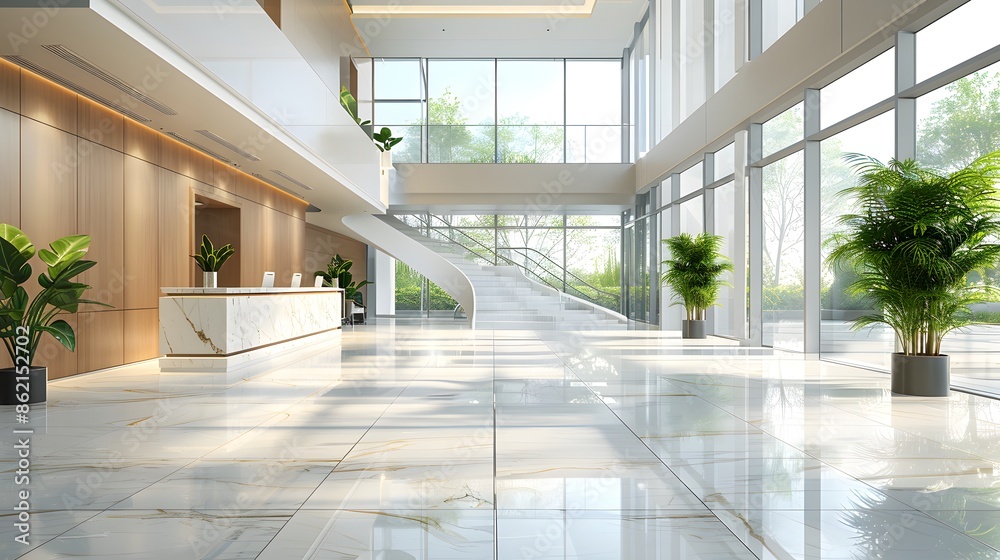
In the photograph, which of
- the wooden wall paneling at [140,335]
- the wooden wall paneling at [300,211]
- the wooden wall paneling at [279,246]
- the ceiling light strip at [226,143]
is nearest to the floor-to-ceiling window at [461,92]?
the wooden wall paneling at [300,211]

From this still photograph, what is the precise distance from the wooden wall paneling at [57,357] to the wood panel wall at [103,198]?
0.01 m

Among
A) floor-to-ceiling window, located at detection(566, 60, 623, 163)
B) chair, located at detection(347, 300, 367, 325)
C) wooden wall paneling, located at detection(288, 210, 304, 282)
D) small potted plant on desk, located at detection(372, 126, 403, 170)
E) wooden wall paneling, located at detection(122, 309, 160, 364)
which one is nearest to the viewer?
wooden wall paneling, located at detection(122, 309, 160, 364)

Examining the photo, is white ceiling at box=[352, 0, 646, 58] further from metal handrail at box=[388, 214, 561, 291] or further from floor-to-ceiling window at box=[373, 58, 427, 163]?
metal handrail at box=[388, 214, 561, 291]

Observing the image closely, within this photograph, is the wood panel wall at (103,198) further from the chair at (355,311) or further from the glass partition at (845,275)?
the glass partition at (845,275)

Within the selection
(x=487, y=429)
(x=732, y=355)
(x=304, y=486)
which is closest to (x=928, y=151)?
(x=732, y=355)

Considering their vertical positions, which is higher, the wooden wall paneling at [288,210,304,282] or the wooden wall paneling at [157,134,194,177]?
the wooden wall paneling at [157,134,194,177]

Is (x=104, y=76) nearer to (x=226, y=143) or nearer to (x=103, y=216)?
(x=103, y=216)

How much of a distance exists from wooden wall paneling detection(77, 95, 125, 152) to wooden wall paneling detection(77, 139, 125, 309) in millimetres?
86

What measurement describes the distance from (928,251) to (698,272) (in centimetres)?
697

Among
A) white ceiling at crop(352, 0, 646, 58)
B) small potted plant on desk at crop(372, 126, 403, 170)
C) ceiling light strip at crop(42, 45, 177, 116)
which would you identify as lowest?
ceiling light strip at crop(42, 45, 177, 116)

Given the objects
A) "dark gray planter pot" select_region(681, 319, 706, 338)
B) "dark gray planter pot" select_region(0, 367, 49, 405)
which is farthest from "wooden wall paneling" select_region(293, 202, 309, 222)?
"dark gray planter pot" select_region(0, 367, 49, 405)

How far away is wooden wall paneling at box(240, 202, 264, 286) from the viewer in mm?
12875

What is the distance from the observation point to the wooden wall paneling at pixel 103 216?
781 cm

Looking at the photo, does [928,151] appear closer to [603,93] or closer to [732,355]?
[732,355]
